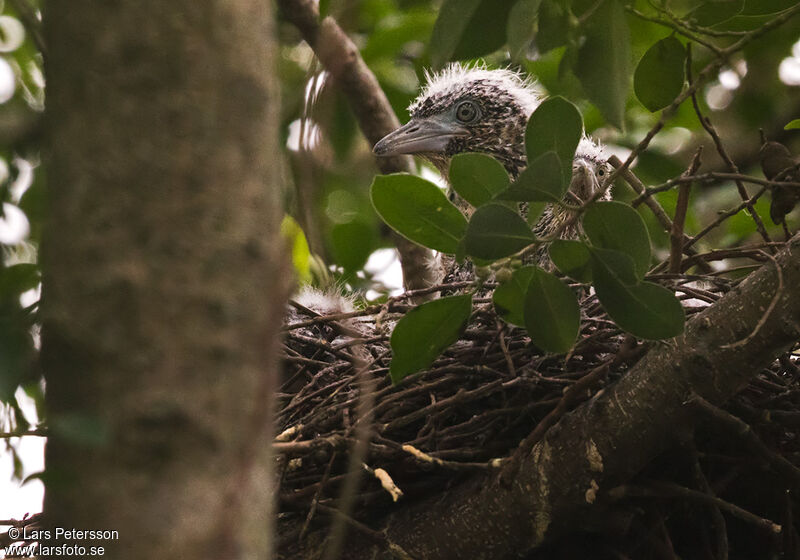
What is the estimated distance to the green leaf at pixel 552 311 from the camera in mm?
1527

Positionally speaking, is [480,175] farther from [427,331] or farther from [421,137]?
[421,137]

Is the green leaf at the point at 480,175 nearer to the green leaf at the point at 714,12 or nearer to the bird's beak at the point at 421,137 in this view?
the green leaf at the point at 714,12

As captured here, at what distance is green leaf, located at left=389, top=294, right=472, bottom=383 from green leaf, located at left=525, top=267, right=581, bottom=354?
0.12 metres

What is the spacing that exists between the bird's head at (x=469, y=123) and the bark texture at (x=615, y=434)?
1.41 m

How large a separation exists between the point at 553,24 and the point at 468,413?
2.77 ft

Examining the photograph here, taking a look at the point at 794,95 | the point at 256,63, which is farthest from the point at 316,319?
the point at 794,95

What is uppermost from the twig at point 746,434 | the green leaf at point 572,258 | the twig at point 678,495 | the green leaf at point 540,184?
the green leaf at point 540,184

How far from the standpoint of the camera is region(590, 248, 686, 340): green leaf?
144 centimetres

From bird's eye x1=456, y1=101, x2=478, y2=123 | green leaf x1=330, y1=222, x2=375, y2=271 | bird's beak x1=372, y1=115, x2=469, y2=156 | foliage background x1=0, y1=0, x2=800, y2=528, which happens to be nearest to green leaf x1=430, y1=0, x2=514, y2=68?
foliage background x1=0, y1=0, x2=800, y2=528

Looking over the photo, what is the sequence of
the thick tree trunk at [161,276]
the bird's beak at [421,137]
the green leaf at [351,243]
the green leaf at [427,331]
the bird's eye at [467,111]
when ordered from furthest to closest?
the green leaf at [351,243] → the bird's eye at [467,111] → the bird's beak at [421,137] → the green leaf at [427,331] → the thick tree trunk at [161,276]

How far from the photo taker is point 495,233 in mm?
1416

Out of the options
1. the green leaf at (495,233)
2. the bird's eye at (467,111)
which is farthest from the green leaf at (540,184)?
the bird's eye at (467,111)

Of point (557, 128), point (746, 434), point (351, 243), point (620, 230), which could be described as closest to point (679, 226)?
point (620, 230)

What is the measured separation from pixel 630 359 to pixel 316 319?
2.48ft
